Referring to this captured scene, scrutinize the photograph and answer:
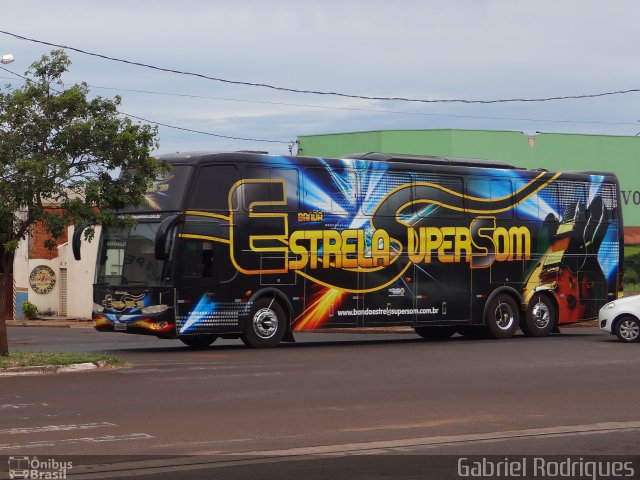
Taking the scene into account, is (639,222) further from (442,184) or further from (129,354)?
(129,354)

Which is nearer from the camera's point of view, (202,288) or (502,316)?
(202,288)

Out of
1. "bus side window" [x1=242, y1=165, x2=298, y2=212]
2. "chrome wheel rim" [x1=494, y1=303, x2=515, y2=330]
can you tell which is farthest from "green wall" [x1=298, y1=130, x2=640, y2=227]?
"bus side window" [x1=242, y1=165, x2=298, y2=212]

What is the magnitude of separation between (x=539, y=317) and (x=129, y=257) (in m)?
10.6

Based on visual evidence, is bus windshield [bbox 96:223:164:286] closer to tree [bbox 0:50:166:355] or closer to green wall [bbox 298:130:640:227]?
tree [bbox 0:50:166:355]

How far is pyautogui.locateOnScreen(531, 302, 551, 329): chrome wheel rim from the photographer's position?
91.6 feet

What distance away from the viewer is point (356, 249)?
24812mm

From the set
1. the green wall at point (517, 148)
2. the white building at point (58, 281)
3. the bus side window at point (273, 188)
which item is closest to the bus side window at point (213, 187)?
the bus side window at point (273, 188)

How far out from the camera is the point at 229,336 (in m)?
24.1

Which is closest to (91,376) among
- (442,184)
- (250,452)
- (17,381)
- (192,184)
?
(17,381)

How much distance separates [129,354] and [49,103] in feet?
19.5

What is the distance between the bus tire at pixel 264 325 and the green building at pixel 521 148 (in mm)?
23207

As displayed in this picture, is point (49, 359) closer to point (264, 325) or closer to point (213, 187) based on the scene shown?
point (213, 187)
